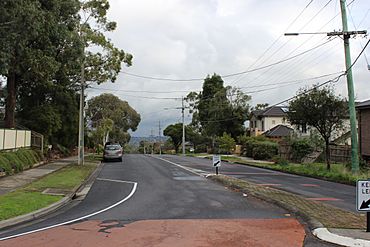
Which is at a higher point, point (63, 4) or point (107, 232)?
point (63, 4)

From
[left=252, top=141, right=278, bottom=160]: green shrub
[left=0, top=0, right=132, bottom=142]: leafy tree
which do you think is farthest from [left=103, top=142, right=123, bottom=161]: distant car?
[left=252, top=141, right=278, bottom=160]: green shrub

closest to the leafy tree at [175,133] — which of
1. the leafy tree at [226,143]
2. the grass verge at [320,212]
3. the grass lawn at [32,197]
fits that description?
the leafy tree at [226,143]

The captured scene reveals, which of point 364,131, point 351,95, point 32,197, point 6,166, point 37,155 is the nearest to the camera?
point 32,197

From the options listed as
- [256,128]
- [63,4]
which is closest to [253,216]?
[63,4]

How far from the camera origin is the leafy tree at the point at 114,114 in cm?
7225

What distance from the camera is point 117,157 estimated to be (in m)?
40.2

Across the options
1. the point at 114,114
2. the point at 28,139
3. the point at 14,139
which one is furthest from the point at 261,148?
the point at 114,114

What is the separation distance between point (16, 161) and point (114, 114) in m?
50.8

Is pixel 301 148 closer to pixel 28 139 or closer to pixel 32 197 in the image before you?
pixel 28 139

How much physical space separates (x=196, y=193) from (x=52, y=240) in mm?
8735

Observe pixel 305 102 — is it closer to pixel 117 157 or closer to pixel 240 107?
pixel 117 157

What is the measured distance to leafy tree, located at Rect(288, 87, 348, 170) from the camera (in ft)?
94.6

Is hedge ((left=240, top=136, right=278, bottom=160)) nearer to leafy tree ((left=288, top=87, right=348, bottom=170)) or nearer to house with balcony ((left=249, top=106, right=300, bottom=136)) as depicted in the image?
house with balcony ((left=249, top=106, right=300, bottom=136))

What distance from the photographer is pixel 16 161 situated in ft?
78.4
